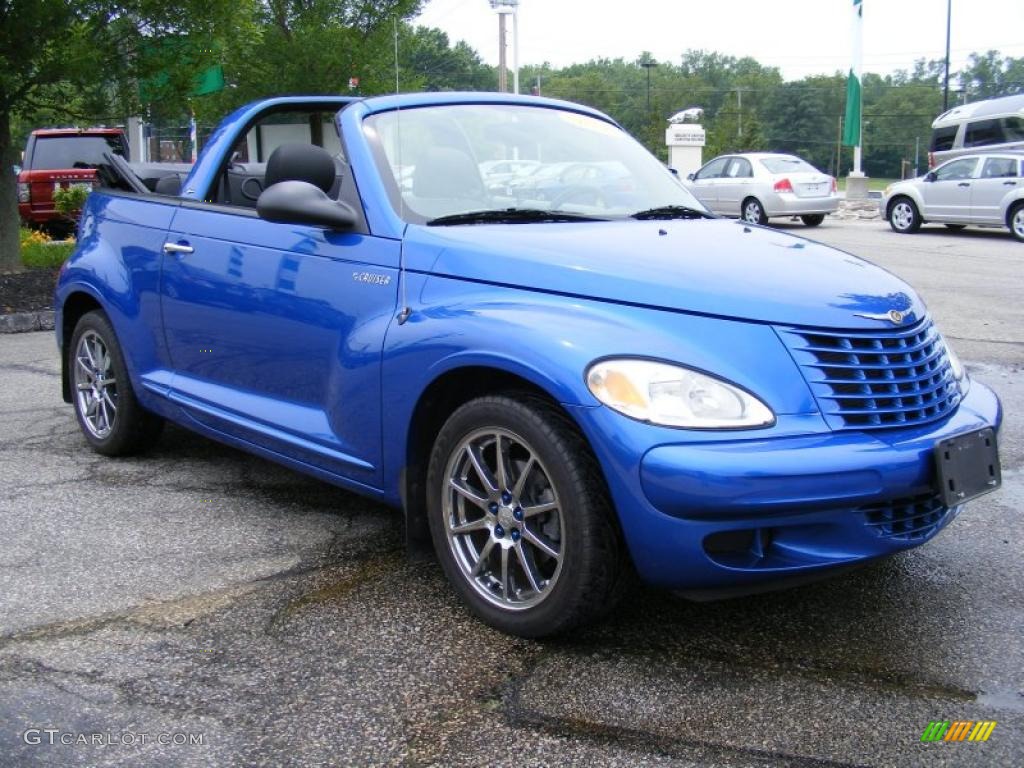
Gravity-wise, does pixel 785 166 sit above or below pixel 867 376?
above

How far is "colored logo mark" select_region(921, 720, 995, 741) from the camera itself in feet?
9.11

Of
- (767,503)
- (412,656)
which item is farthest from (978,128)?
(412,656)

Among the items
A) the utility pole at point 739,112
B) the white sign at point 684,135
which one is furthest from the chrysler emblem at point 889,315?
the utility pole at point 739,112

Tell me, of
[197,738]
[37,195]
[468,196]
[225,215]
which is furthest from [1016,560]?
[37,195]

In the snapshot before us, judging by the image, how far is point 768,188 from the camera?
72.2ft

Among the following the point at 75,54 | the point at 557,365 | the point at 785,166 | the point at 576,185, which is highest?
the point at 75,54

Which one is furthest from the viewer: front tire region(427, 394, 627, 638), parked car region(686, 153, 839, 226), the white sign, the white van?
the white sign

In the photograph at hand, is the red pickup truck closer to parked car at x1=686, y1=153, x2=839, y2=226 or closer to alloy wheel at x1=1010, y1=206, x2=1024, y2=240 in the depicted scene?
parked car at x1=686, y1=153, x2=839, y2=226

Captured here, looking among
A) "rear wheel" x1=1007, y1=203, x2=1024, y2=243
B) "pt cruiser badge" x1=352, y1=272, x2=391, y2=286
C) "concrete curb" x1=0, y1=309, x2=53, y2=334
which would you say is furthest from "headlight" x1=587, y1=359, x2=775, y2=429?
"rear wheel" x1=1007, y1=203, x2=1024, y2=243

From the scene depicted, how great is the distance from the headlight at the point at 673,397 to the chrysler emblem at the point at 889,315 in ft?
1.58

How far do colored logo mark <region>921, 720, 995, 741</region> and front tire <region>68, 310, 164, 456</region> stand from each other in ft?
12.4

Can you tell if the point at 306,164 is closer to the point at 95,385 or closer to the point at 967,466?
the point at 95,385

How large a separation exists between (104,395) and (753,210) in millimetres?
18750

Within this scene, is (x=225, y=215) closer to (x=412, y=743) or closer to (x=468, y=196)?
(x=468, y=196)
